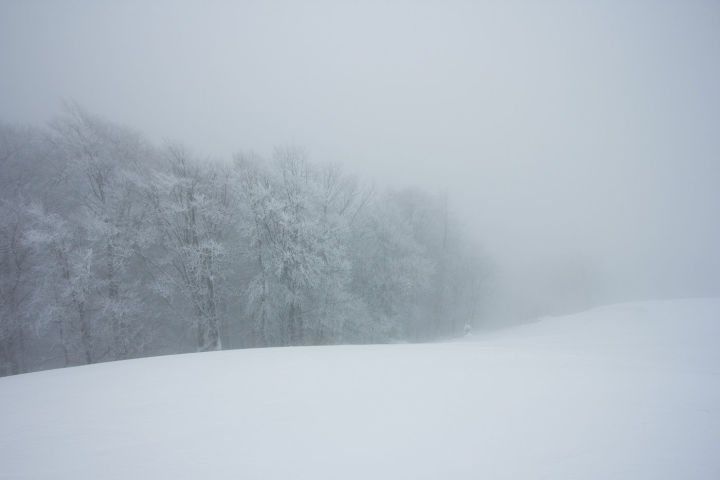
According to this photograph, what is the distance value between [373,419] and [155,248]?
1476 centimetres

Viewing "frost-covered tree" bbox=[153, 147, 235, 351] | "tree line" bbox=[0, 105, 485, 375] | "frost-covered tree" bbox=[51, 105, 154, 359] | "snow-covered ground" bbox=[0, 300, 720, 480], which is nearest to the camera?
"snow-covered ground" bbox=[0, 300, 720, 480]

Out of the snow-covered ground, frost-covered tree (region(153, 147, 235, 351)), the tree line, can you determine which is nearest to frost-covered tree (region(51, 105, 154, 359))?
the tree line

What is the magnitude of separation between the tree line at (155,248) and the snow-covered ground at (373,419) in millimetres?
7562

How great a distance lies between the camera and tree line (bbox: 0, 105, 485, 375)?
1116 cm

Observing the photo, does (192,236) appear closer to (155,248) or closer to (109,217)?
(155,248)

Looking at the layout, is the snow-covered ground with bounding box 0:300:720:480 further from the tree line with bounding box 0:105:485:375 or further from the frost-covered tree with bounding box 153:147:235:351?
the tree line with bounding box 0:105:485:375

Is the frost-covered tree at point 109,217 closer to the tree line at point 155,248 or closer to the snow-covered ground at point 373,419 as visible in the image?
the tree line at point 155,248

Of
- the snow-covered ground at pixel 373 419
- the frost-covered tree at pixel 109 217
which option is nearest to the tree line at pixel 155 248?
the frost-covered tree at pixel 109 217

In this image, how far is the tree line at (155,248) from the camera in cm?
1116

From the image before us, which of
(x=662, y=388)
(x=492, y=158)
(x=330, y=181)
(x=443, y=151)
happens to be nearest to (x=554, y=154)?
(x=492, y=158)

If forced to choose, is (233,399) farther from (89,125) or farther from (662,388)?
(89,125)

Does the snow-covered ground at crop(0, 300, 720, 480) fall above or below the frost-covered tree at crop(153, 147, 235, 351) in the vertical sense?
below

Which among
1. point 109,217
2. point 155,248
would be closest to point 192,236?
point 155,248

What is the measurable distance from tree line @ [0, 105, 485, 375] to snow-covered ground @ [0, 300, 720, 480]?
24.8 ft
